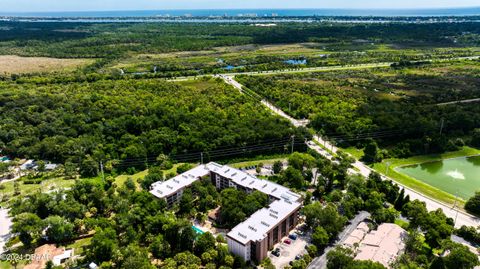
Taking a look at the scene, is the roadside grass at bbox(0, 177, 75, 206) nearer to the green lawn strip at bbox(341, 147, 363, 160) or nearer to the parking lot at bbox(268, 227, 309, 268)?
the parking lot at bbox(268, 227, 309, 268)

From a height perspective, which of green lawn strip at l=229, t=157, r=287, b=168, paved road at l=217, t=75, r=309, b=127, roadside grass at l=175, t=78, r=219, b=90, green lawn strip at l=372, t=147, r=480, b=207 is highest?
roadside grass at l=175, t=78, r=219, b=90

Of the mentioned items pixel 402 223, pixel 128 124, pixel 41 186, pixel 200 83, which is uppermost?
pixel 128 124

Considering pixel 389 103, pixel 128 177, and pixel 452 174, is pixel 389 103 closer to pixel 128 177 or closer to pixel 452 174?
pixel 452 174

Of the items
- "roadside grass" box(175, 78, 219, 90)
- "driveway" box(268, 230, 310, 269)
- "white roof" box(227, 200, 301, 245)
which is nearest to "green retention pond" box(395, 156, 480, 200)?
"white roof" box(227, 200, 301, 245)

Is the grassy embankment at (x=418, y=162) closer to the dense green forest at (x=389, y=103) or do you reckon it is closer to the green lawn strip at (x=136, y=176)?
the dense green forest at (x=389, y=103)

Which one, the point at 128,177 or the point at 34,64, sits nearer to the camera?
the point at 128,177

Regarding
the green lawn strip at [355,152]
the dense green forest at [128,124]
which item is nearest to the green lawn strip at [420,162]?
the green lawn strip at [355,152]

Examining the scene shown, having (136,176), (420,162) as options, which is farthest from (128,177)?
(420,162)
